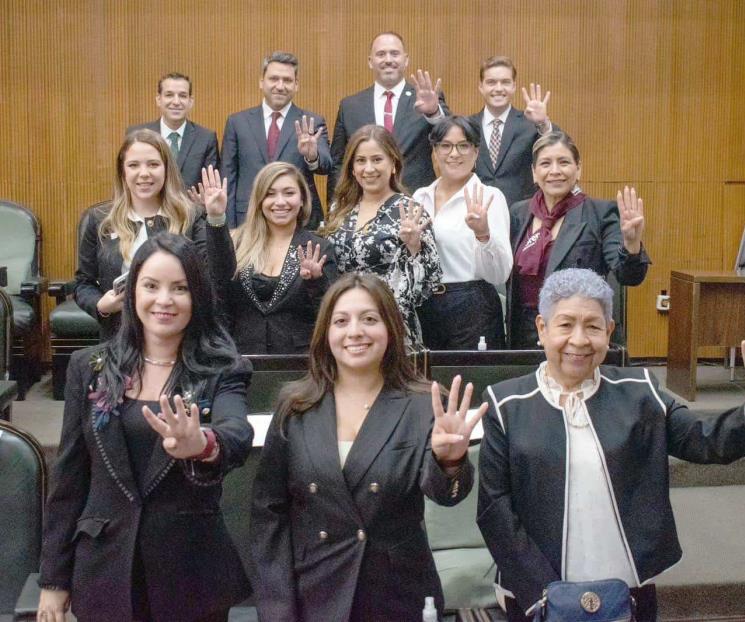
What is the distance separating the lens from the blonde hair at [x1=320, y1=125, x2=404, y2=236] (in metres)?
3.58

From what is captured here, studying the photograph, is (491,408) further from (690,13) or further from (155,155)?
(690,13)

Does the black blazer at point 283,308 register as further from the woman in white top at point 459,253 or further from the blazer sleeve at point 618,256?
the blazer sleeve at point 618,256

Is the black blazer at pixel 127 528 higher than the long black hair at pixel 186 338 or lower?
lower

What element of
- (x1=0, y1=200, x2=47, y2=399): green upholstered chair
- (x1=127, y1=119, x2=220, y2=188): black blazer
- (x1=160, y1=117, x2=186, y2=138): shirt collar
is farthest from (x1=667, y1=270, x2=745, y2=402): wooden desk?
(x1=0, y1=200, x2=47, y2=399): green upholstered chair

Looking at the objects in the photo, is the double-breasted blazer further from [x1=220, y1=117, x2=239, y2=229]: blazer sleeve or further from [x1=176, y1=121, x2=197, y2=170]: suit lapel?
[x1=176, y1=121, x2=197, y2=170]: suit lapel

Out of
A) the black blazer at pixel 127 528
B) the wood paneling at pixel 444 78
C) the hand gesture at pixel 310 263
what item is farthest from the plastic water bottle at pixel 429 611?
the wood paneling at pixel 444 78

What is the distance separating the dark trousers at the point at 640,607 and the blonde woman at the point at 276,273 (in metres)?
1.53

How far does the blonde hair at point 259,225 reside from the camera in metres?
3.42

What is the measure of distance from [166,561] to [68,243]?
4.21 metres

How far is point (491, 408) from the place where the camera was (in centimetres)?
207

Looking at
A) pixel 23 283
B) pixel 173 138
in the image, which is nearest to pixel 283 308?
pixel 173 138

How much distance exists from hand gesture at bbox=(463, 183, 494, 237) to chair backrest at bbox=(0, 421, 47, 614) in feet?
5.46

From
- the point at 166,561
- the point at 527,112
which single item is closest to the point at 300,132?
the point at 527,112

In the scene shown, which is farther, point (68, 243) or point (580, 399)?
point (68, 243)
